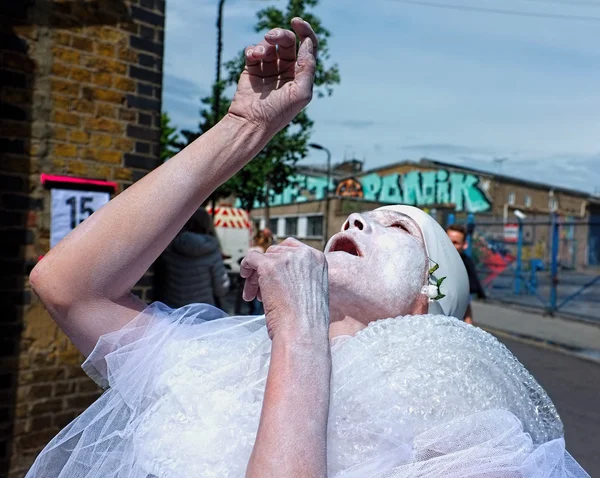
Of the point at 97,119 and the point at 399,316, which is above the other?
the point at 97,119

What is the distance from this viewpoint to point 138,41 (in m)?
3.58

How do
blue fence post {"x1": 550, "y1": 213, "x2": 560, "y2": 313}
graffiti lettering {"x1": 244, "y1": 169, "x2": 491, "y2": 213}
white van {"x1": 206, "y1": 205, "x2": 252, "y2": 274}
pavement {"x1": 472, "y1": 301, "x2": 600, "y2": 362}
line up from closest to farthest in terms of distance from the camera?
pavement {"x1": 472, "y1": 301, "x2": 600, "y2": 362}, blue fence post {"x1": 550, "y1": 213, "x2": 560, "y2": 313}, white van {"x1": 206, "y1": 205, "x2": 252, "y2": 274}, graffiti lettering {"x1": 244, "y1": 169, "x2": 491, "y2": 213}

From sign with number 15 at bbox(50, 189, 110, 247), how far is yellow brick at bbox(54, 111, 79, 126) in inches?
15.2

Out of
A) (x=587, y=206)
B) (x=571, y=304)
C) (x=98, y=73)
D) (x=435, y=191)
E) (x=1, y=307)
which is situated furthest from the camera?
(x=587, y=206)

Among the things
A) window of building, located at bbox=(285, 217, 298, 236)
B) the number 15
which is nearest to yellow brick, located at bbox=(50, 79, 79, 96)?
the number 15

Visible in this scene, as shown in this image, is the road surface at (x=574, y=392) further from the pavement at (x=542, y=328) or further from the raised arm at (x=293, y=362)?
the raised arm at (x=293, y=362)

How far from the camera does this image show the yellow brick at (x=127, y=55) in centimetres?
351

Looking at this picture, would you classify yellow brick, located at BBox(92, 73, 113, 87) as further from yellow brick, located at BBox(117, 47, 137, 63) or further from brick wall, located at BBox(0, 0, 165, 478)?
yellow brick, located at BBox(117, 47, 137, 63)

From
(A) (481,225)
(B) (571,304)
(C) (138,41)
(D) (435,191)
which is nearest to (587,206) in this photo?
(D) (435,191)

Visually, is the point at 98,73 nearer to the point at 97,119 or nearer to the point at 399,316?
the point at 97,119

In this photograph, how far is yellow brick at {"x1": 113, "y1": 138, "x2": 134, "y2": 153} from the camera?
3531 millimetres

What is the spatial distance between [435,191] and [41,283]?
34.9 metres

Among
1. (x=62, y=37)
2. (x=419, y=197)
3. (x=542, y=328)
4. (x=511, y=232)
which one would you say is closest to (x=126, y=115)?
(x=62, y=37)

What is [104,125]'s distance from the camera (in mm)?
3465
